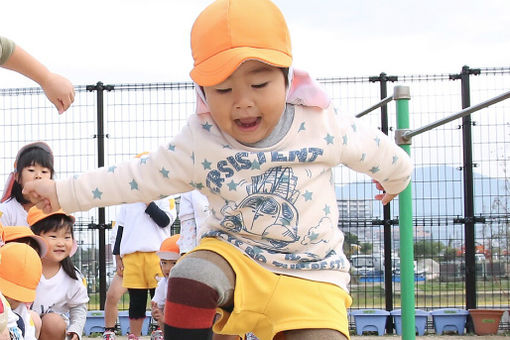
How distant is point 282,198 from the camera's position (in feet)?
5.49

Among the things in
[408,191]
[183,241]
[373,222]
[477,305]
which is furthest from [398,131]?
[477,305]

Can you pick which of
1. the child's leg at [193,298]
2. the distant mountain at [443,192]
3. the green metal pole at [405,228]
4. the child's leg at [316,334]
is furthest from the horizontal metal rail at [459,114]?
the distant mountain at [443,192]

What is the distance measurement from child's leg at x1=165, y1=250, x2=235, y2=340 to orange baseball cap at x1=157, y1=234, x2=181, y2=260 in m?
2.54

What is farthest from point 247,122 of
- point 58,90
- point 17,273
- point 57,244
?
point 57,244

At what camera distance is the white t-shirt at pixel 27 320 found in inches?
101

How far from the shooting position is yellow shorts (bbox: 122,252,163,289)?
452 centimetres

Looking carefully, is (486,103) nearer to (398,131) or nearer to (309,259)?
(398,131)

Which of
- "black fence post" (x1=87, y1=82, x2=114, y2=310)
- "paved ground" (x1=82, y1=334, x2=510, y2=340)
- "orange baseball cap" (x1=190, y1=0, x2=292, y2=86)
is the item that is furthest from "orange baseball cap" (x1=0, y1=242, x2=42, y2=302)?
"black fence post" (x1=87, y1=82, x2=114, y2=310)

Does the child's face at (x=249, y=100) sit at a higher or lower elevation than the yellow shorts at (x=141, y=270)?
higher

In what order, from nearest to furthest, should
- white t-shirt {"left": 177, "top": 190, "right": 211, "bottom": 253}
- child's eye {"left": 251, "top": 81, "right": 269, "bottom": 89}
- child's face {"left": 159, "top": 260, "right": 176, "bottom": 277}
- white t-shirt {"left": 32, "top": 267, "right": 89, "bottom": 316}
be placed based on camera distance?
child's eye {"left": 251, "top": 81, "right": 269, "bottom": 89} → white t-shirt {"left": 32, "top": 267, "right": 89, "bottom": 316} → white t-shirt {"left": 177, "top": 190, "right": 211, "bottom": 253} → child's face {"left": 159, "top": 260, "right": 176, "bottom": 277}

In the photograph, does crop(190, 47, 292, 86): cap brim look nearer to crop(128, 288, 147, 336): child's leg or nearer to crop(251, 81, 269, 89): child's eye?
crop(251, 81, 269, 89): child's eye

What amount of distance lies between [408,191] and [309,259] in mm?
1073

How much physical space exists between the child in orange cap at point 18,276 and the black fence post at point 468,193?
381cm

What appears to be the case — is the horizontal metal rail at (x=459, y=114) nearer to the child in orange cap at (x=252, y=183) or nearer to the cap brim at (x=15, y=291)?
the child in orange cap at (x=252, y=183)
